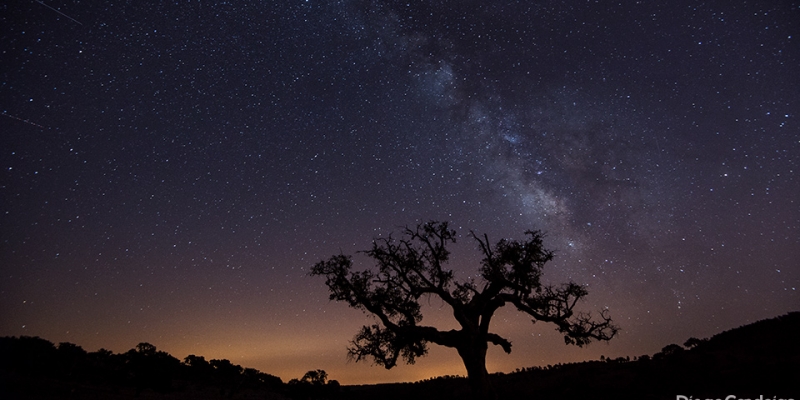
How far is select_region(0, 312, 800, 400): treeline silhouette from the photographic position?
15367 mm

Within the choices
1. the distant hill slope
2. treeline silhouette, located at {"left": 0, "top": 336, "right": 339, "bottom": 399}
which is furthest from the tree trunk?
treeline silhouette, located at {"left": 0, "top": 336, "right": 339, "bottom": 399}

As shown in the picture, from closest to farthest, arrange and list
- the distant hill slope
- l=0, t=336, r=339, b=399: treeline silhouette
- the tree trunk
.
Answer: the distant hill slope < l=0, t=336, r=339, b=399: treeline silhouette < the tree trunk

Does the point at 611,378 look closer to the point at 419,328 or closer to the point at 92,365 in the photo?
the point at 419,328

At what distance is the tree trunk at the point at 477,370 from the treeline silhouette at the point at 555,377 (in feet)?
13.6

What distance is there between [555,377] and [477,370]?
10646mm

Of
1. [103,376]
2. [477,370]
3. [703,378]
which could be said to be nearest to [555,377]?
[703,378]

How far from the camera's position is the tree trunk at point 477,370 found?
56.7 feet

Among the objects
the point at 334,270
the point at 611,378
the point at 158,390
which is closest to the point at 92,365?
the point at 158,390

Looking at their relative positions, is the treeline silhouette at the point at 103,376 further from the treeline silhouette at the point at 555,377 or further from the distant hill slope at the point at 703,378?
the distant hill slope at the point at 703,378

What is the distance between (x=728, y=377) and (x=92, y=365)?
35699 millimetres

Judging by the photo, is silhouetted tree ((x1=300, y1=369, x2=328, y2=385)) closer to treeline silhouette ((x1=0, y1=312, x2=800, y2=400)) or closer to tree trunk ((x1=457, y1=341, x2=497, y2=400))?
treeline silhouette ((x1=0, y1=312, x2=800, y2=400))

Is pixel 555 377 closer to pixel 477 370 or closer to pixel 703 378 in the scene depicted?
pixel 703 378

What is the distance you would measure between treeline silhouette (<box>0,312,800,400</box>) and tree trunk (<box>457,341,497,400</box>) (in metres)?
4.15

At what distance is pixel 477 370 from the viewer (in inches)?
694
